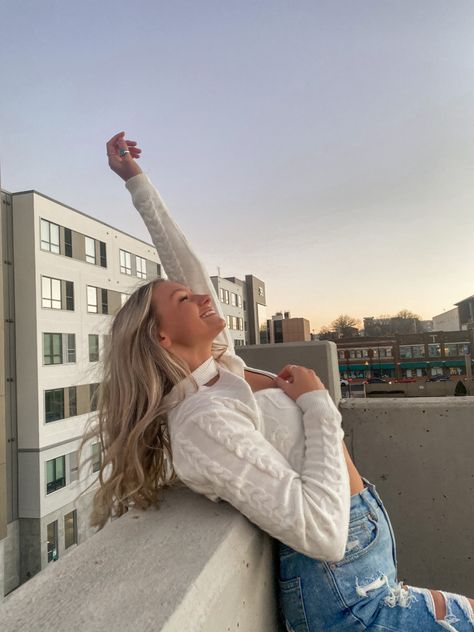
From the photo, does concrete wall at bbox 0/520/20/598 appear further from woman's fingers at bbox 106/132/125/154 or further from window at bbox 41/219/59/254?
woman's fingers at bbox 106/132/125/154

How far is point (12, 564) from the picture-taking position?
50.1 feet

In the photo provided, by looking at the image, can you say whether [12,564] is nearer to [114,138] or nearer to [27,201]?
[27,201]

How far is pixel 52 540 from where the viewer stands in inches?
637

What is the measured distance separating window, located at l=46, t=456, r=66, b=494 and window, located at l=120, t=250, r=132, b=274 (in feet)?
28.2

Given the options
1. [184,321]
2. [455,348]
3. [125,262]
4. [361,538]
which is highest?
[125,262]

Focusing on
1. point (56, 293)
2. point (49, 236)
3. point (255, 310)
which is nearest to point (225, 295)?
point (255, 310)

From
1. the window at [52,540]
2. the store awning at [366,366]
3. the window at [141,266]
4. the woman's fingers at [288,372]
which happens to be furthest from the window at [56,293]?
the store awning at [366,366]

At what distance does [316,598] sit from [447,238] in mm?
21711

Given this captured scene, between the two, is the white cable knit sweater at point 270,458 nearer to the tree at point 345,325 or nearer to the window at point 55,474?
the window at point 55,474

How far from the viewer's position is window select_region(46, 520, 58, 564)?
50.4 ft

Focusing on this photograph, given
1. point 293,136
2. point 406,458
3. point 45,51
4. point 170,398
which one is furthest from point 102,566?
point 293,136

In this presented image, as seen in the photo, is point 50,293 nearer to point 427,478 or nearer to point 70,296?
point 70,296

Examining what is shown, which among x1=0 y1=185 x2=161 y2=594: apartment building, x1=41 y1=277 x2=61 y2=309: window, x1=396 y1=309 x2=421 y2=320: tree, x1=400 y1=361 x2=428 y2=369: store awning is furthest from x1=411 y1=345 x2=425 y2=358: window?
x1=41 y1=277 x2=61 y2=309: window

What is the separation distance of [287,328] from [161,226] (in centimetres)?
3310
